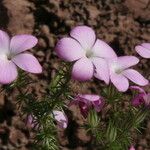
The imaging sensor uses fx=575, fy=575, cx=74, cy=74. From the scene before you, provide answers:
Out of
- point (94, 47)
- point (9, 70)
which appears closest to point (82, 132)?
point (94, 47)

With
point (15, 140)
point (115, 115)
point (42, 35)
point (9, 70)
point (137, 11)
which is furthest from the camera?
point (137, 11)

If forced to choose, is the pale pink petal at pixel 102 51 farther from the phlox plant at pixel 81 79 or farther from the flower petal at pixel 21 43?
the flower petal at pixel 21 43

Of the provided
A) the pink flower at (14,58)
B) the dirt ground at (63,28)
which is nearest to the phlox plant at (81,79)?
the pink flower at (14,58)

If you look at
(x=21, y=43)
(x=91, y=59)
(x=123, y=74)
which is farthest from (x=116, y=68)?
(x=21, y=43)

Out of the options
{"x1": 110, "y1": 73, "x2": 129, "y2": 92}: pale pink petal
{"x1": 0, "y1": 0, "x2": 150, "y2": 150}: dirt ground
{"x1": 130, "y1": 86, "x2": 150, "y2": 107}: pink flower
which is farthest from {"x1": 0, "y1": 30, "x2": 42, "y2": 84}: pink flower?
{"x1": 0, "y1": 0, "x2": 150, "y2": 150}: dirt ground

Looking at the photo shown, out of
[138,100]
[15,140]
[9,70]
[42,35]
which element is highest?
[9,70]

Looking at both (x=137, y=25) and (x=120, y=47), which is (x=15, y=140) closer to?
(x=120, y=47)
